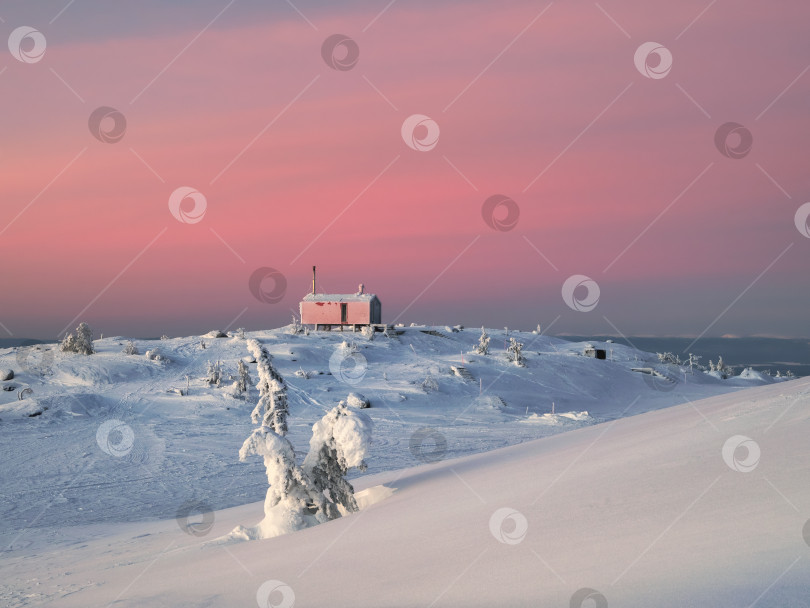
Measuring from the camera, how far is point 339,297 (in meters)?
62.8

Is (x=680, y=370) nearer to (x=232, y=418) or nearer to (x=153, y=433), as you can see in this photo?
(x=232, y=418)

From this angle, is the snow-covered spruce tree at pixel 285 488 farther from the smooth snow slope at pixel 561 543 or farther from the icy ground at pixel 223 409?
the icy ground at pixel 223 409

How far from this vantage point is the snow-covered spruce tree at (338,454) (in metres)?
11.6

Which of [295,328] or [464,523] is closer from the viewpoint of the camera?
[464,523]

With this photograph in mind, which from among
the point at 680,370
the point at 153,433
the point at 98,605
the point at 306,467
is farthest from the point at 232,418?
the point at 680,370

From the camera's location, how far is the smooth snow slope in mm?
5398

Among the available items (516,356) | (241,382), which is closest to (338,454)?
(241,382)

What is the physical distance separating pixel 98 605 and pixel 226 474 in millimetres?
13410

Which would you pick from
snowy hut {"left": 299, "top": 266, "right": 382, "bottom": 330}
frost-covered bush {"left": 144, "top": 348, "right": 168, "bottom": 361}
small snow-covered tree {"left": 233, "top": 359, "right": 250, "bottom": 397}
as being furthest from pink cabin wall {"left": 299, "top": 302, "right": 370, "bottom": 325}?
small snow-covered tree {"left": 233, "top": 359, "right": 250, "bottom": 397}

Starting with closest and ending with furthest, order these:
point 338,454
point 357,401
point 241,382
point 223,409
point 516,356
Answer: point 338,454
point 223,409
point 357,401
point 241,382
point 516,356

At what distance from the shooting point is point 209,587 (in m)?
7.79

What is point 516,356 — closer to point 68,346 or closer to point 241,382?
point 241,382

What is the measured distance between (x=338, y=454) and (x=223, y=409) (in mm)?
21334

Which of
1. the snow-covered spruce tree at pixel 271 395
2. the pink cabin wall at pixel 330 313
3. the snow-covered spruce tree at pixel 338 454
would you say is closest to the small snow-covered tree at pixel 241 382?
the snow-covered spruce tree at pixel 271 395
